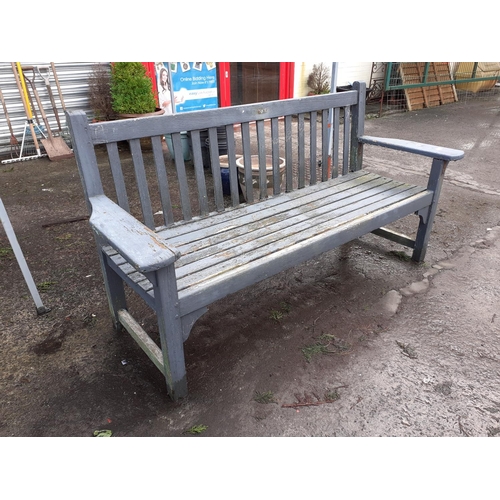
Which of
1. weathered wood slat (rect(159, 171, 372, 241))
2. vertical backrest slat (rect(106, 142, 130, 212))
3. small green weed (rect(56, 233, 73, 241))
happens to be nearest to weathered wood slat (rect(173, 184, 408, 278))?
weathered wood slat (rect(159, 171, 372, 241))

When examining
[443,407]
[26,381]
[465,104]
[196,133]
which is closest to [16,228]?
[26,381]

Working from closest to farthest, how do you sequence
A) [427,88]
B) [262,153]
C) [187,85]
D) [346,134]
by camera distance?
[262,153] < [346,134] < [187,85] < [427,88]

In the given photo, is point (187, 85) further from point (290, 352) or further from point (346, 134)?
point (290, 352)

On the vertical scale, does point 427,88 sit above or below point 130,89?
below

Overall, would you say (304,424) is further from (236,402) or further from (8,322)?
(8,322)

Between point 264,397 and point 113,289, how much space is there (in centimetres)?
107

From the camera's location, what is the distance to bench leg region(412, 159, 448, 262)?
9.53 ft

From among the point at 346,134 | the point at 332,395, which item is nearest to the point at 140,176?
the point at 332,395

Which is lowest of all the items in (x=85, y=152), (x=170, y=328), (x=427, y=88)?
(x=427, y=88)

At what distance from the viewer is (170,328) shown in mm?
1833

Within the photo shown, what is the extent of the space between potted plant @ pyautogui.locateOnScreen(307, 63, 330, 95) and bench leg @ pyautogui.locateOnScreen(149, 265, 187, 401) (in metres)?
7.97

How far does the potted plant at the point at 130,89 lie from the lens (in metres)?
6.27

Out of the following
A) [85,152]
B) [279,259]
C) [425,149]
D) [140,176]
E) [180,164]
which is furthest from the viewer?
[425,149]

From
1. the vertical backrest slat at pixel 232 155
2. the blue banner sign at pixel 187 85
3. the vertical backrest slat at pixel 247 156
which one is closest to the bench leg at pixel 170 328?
the vertical backrest slat at pixel 232 155
